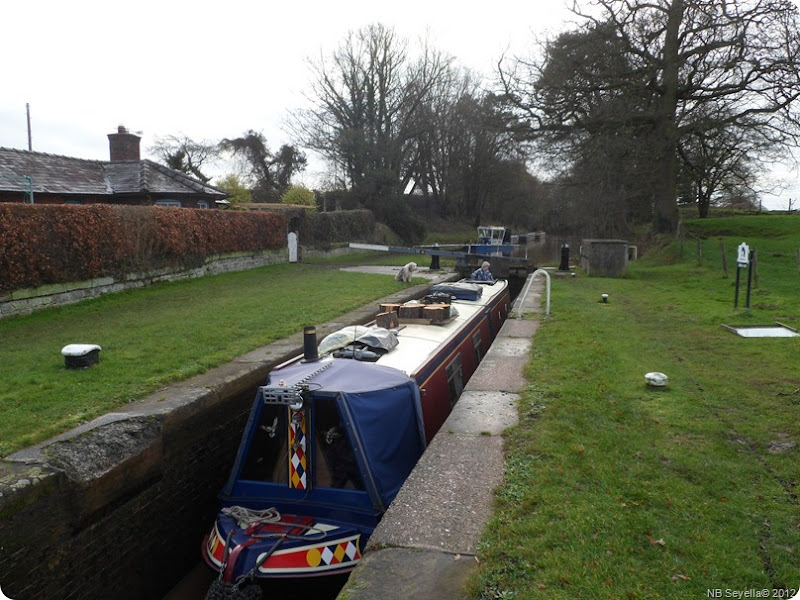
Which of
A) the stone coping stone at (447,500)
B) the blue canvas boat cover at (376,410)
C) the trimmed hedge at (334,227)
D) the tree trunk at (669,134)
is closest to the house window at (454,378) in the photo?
the blue canvas boat cover at (376,410)

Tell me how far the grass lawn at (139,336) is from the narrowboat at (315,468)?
163 centimetres

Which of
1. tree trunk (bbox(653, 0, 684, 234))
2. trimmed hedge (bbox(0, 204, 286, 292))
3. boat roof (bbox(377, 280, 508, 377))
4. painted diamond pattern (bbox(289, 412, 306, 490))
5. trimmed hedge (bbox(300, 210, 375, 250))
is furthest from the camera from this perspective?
trimmed hedge (bbox(300, 210, 375, 250))

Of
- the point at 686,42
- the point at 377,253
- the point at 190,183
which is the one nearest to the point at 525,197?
the point at 377,253

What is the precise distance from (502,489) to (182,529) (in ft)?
11.9

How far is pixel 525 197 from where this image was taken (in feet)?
163

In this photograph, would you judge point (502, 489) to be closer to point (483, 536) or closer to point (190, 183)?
point (483, 536)

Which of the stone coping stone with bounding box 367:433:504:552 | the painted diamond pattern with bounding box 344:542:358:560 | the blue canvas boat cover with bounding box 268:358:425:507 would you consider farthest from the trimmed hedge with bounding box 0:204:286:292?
the stone coping stone with bounding box 367:433:504:552

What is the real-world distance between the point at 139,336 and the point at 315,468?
183 inches

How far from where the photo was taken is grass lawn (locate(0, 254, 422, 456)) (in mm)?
5562

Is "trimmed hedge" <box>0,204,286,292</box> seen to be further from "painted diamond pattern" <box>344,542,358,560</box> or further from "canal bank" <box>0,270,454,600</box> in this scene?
"painted diamond pattern" <box>344,542,358,560</box>

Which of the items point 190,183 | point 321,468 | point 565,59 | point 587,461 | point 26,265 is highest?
point 565,59

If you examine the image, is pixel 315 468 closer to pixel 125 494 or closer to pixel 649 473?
pixel 125 494

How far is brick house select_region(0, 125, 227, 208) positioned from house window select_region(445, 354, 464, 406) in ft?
39.7

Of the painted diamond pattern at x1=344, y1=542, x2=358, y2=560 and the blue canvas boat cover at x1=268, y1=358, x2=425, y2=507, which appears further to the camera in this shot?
the blue canvas boat cover at x1=268, y1=358, x2=425, y2=507
